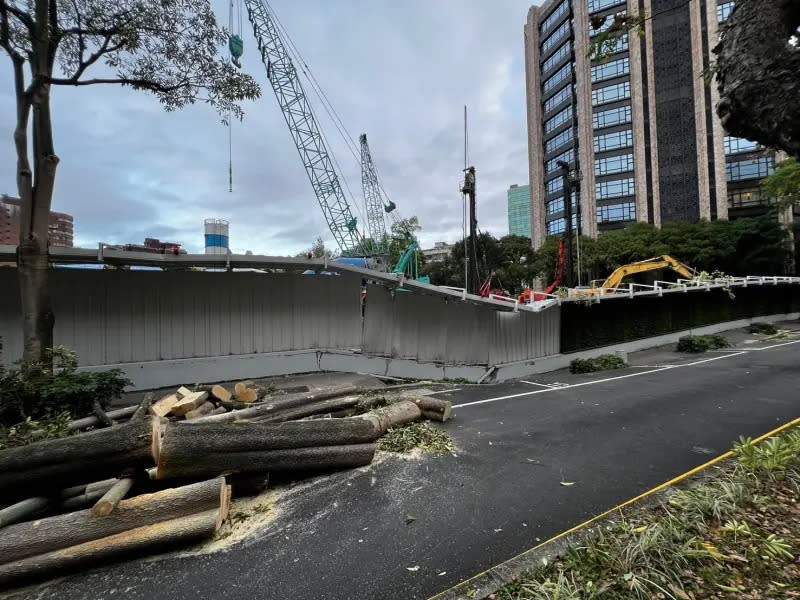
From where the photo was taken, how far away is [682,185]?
4244cm

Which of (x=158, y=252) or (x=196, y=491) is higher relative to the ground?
(x=158, y=252)

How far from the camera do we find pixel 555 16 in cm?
5425

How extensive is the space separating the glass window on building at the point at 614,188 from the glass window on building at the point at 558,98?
1459 centimetres

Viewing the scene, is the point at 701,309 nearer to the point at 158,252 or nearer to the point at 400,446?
the point at 400,446

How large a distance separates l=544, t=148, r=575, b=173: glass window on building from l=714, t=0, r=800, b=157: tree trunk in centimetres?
5050

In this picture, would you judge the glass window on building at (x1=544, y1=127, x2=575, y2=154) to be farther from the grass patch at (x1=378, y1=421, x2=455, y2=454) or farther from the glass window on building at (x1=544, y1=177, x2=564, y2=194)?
the grass patch at (x1=378, y1=421, x2=455, y2=454)

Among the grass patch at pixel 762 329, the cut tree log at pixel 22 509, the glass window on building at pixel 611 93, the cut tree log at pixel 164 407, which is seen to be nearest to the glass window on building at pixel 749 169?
the glass window on building at pixel 611 93

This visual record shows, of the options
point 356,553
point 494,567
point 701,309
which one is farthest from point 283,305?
point 701,309

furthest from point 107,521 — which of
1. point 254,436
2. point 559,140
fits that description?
point 559,140

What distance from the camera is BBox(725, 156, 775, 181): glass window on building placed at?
39.8 metres

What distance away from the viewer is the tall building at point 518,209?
127062mm

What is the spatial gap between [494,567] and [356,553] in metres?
1.06

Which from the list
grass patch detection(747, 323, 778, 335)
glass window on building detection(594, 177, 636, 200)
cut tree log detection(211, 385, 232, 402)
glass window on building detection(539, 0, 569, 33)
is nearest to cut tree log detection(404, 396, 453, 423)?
cut tree log detection(211, 385, 232, 402)

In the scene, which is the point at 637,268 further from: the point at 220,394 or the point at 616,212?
the point at 616,212
